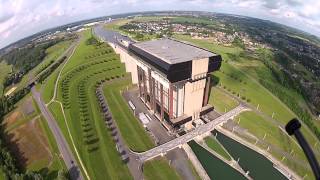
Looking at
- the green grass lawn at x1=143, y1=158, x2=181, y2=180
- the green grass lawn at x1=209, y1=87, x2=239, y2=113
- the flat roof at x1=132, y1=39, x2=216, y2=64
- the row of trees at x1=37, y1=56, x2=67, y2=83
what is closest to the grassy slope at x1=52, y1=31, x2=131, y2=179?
the green grass lawn at x1=143, y1=158, x2=181, y2=180

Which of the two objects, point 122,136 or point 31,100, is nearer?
point 122,136

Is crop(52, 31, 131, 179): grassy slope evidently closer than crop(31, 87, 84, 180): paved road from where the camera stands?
Yes

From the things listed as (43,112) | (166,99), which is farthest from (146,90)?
(43,112)

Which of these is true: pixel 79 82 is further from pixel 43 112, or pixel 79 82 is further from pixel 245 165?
pixel 245 165

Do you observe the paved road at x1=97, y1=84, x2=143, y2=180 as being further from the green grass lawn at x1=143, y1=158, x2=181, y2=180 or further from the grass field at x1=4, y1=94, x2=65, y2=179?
the grass field at x1=4, y1=94, x2=65, y2=179

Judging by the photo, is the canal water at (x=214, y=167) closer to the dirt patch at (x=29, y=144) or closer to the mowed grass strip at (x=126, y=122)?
the mowed grass strip at (x=126, y=122)

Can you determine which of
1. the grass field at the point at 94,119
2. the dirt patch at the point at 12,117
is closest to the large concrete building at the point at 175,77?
the grass field at the point at 94,119
